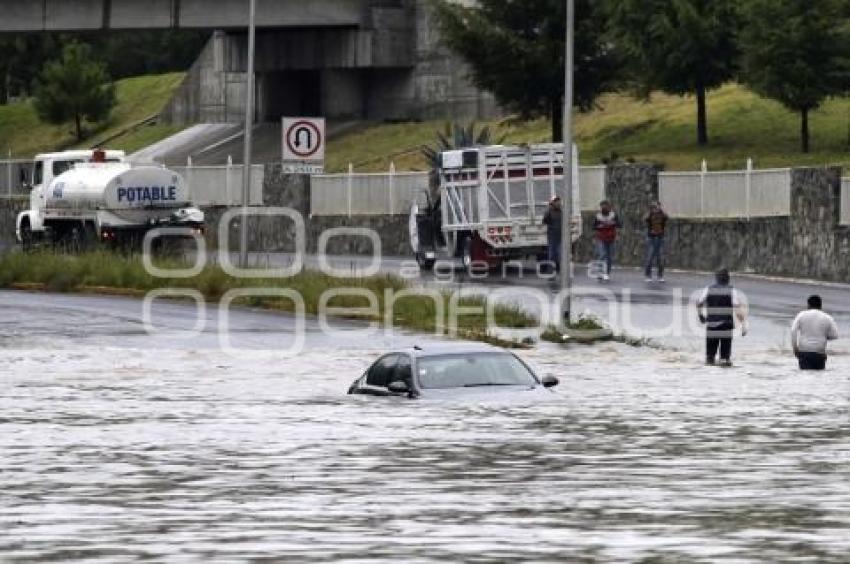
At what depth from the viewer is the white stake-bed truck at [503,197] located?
55312 mm

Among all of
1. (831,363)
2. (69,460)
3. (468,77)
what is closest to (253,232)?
(468,77)

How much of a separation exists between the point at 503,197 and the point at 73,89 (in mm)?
46141

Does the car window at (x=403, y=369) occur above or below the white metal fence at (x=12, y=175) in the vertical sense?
below

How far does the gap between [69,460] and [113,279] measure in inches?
1108

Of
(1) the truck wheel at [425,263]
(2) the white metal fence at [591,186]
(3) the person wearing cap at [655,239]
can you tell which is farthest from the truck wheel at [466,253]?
(2) the white metal fence at [591,186]

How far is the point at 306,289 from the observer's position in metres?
47.9

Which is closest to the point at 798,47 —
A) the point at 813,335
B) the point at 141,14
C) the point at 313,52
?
the point at 141,14

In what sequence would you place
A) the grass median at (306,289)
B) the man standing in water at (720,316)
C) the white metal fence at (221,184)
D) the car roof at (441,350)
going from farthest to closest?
the white metal fence at (221,184) → the grass median at (306,289) → the man standing in water at (720,316) → the car roof at (441,350)

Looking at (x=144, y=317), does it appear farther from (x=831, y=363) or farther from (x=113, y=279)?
(x=831, y=363)

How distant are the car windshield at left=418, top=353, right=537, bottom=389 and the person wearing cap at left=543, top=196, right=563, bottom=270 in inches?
941

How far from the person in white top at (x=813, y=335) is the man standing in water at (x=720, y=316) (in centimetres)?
117

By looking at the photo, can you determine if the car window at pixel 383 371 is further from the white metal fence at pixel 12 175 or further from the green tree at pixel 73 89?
the green tree at pixel 73 89

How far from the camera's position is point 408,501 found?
20391 millimetres

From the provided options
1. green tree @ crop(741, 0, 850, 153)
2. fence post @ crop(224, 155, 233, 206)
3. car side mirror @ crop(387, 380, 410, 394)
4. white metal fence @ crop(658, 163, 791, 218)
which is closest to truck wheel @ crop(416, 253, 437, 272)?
white metal fence @ crop(658, 163, 791, 218)
